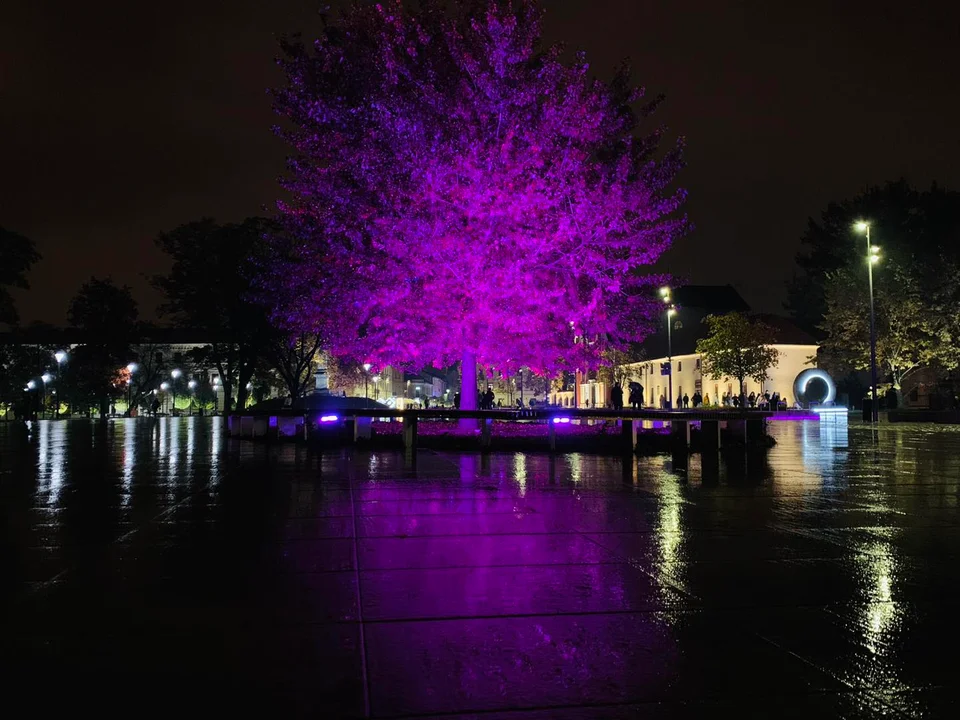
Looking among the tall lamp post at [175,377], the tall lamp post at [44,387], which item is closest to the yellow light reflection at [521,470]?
the tall lamp post at [44,387]

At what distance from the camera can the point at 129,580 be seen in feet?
19.2

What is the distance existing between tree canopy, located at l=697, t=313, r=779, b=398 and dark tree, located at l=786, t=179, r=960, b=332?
19.4 feet

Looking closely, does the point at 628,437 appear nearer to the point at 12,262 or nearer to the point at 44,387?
the point at 12,262

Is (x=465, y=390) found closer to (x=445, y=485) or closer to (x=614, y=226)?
(x=614, y=226)

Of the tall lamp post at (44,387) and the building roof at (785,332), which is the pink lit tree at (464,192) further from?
the tall lamp post at (44,387)

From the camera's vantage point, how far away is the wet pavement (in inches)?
145

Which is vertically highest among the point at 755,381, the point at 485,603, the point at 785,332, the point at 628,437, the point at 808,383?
the point at 785,332

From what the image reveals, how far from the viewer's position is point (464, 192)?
18.2 meters

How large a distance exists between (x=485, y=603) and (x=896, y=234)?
227 ft

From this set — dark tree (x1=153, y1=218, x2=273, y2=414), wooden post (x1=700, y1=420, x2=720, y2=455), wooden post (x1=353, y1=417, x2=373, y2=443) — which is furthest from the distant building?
wooden post (x1=700, y1=420, x2=720, y2=455)

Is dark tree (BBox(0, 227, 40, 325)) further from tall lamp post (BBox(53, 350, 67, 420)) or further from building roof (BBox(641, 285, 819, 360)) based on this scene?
building roof (BBox(641, 285, 819, 360))

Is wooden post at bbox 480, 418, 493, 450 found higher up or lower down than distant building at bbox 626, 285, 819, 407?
lower down

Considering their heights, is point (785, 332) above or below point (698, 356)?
above

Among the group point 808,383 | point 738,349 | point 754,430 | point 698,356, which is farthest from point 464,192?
point 698,356
